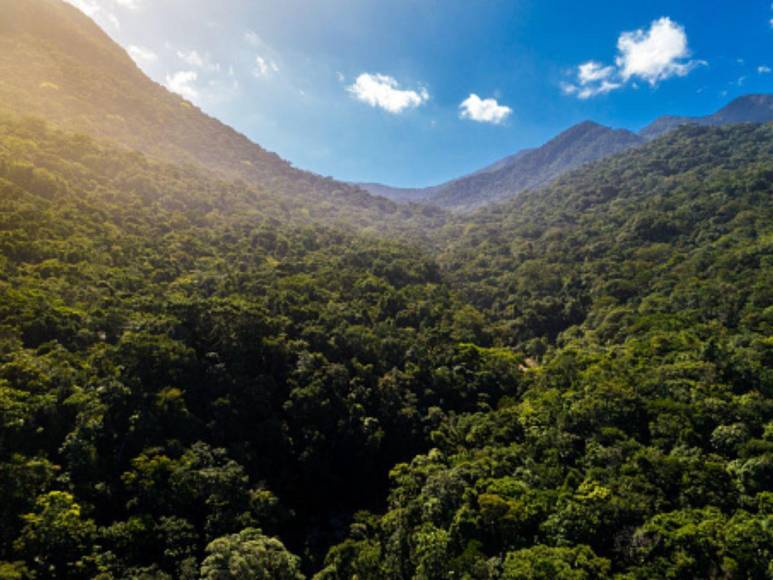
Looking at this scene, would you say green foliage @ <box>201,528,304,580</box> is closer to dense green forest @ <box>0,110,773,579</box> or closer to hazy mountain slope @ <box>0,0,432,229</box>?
dense green forest @ <box>0,110,773,579</box>

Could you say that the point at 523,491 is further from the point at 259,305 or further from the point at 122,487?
the point at 259,305

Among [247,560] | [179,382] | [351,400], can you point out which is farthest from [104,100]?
[247,560]

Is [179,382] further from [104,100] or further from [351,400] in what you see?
[104,100]

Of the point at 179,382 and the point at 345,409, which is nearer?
the point at 179,382

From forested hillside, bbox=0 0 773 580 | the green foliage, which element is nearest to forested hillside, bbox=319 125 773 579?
forested hillside, bbox=0 0 773 580

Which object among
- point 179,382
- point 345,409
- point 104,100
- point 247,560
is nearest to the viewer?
point 247,560

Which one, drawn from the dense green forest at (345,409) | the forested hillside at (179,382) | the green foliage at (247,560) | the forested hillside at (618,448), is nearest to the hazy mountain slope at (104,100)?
the dense green forest at (345,409)

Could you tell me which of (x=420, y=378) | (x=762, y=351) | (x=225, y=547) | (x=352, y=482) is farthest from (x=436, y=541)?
(x=762, y=351)

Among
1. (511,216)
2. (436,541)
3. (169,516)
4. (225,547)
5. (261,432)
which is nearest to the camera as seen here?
(225,547)
